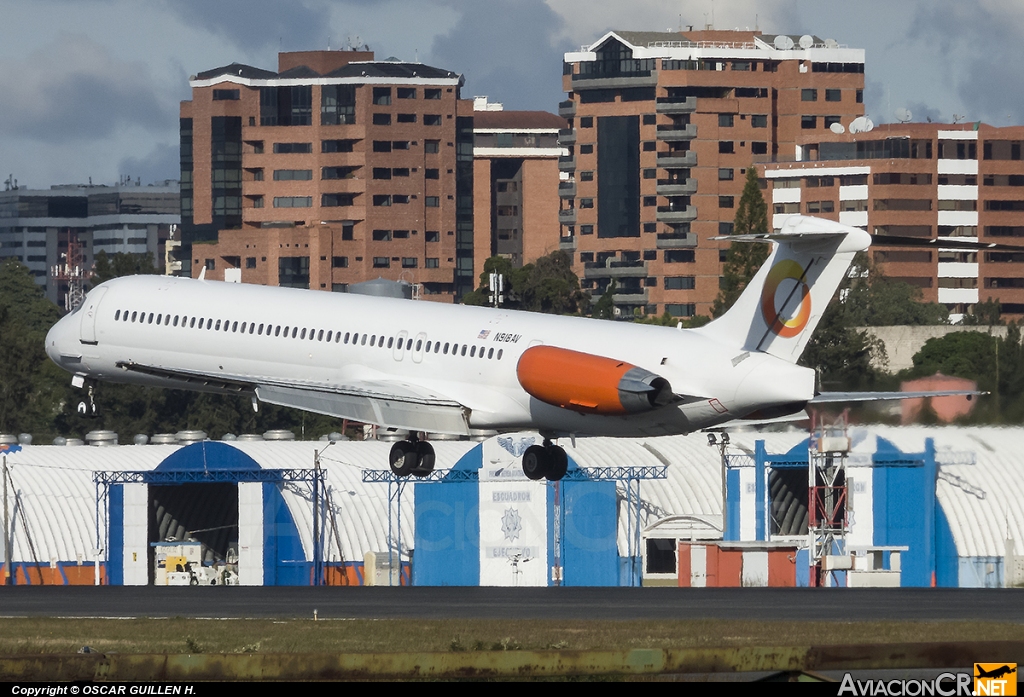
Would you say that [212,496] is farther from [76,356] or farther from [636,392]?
[636,392]

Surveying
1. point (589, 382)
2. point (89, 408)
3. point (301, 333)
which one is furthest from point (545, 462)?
point (89, 408)

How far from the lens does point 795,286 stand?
120 ft

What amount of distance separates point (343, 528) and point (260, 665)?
50.1 m

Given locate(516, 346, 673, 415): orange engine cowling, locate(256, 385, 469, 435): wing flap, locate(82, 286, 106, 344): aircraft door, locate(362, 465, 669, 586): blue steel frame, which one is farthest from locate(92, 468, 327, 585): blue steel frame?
locate(516, 346, 673, 415): orange engine cowling

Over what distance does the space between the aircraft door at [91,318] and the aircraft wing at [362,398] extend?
3.78 metres

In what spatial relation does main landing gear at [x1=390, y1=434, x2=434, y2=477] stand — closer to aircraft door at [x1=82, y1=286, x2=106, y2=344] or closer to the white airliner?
the white airliner

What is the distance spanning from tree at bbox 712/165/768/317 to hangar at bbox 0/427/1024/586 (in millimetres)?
43440

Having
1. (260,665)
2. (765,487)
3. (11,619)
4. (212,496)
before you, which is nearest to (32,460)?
(212,496)

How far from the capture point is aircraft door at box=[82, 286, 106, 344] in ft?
152

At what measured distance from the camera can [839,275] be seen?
36531mm

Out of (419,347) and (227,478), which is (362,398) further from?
(227,478)

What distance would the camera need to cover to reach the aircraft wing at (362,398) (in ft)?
133

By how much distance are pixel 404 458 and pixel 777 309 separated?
1071 centimetres

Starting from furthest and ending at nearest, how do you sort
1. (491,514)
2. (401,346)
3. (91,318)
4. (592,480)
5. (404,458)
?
(592,480)
(491,514)
(91,318)
(404,458)
(401,346)
